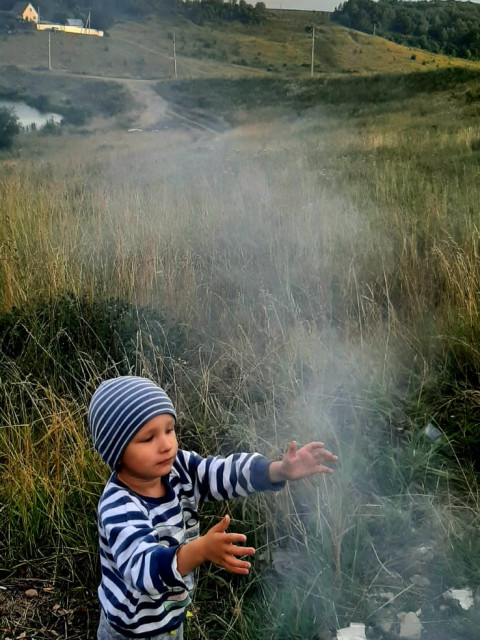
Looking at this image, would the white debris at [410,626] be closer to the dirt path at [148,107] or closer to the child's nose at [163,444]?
the child's nose at [163,444]

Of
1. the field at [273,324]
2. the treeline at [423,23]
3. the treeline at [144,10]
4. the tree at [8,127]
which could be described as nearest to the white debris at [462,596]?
the field at [273,324]

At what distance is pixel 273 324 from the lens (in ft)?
11.0

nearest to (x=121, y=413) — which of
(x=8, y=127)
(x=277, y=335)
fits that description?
(x=277, y=335)

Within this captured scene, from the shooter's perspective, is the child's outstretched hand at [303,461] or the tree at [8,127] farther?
the tree at [8,127]

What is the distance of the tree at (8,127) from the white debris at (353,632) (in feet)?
16.9

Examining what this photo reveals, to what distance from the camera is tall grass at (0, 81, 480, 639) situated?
7.14 feet

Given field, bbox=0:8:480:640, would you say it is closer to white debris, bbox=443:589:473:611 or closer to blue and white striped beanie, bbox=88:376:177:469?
white debris, bbox=443:589:473:611

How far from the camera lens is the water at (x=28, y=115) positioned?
6016mm

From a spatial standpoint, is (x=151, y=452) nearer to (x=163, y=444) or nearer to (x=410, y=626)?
(x=163, y=444)

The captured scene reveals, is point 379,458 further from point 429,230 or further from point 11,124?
point 11,124

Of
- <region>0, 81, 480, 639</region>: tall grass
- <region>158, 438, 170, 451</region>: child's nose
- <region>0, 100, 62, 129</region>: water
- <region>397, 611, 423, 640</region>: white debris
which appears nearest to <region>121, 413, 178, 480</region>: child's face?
<region>158, 438, 170, 451</region>: child's nose

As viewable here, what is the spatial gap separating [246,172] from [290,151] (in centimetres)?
35

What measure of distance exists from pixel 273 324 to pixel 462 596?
162 centimetres

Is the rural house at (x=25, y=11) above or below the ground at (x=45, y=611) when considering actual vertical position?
above
